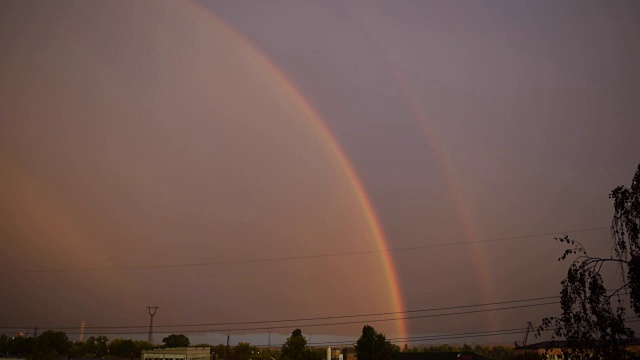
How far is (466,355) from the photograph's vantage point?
11069 centimetres

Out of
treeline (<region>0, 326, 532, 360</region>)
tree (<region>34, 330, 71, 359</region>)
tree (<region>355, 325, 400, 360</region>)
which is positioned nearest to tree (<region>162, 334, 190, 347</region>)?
treeline (<region>0, 326, 532, 360</region>)

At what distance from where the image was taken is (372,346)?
105 meters

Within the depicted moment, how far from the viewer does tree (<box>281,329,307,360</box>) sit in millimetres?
96625

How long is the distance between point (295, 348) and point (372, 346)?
52.2 feet

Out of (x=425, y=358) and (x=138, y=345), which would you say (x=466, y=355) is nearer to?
(x=425, y=358)

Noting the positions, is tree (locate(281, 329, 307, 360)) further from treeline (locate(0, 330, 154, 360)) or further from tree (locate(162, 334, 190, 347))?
tree (locate(162, 334, 190, 347))

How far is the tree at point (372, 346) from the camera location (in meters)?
105

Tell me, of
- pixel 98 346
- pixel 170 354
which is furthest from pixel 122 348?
A: pixel 170 354

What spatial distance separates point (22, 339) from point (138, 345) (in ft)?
102

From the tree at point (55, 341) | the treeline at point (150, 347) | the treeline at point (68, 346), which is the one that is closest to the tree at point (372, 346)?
the treeline at point (150, 347)

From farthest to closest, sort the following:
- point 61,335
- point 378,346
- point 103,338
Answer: point 103,338
point 61,335
point 378,346

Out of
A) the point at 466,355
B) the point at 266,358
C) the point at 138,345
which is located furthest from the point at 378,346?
the point at 138,345

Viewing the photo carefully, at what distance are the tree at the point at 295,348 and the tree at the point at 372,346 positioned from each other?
12.3 metres

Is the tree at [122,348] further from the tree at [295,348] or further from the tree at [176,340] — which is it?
the tree at [295,348]
